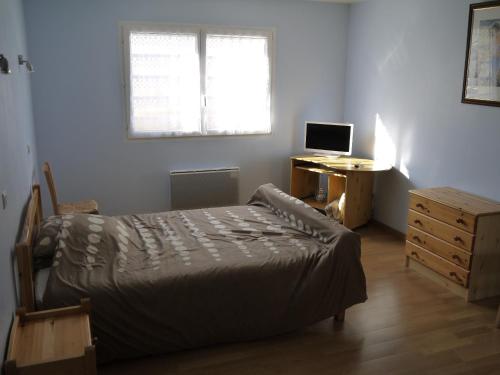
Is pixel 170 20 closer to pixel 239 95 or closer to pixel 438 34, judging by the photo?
pixel 239 95

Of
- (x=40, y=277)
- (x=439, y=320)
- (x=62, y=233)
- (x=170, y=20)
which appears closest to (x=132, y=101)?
(x=170, y=20)

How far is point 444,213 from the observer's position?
3693mm

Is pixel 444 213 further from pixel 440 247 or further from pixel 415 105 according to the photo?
pixel 415 105

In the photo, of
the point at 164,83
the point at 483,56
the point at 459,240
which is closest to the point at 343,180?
the point at 459,240

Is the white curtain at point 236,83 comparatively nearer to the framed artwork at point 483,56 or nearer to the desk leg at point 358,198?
the desk leg at point 358,198

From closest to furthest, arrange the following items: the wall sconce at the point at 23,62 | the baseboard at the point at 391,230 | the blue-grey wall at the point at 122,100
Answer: the wall sconce at the point at 23,62 < the blue-grey wall at the point at 122,100 < the baseboard at the point at 391,230

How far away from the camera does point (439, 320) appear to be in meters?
3.30

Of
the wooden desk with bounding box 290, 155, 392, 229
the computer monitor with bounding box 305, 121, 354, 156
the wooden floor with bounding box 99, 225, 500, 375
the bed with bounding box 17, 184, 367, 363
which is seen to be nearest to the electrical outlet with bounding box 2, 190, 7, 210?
the bed with bounding box 17, 184, 367, 363

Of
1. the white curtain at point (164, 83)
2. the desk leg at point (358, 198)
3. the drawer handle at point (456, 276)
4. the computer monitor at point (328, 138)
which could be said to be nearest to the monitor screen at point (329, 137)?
the computer monitor at point (328, 138)

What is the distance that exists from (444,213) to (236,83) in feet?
8.99

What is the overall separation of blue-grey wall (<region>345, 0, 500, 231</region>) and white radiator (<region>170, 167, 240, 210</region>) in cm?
161

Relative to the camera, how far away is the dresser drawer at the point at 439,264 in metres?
3.58

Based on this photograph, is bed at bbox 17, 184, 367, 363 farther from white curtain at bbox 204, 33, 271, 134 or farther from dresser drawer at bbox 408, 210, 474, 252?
white curtain at bbox 204, 33, 271, 134

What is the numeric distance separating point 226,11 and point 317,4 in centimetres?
115
